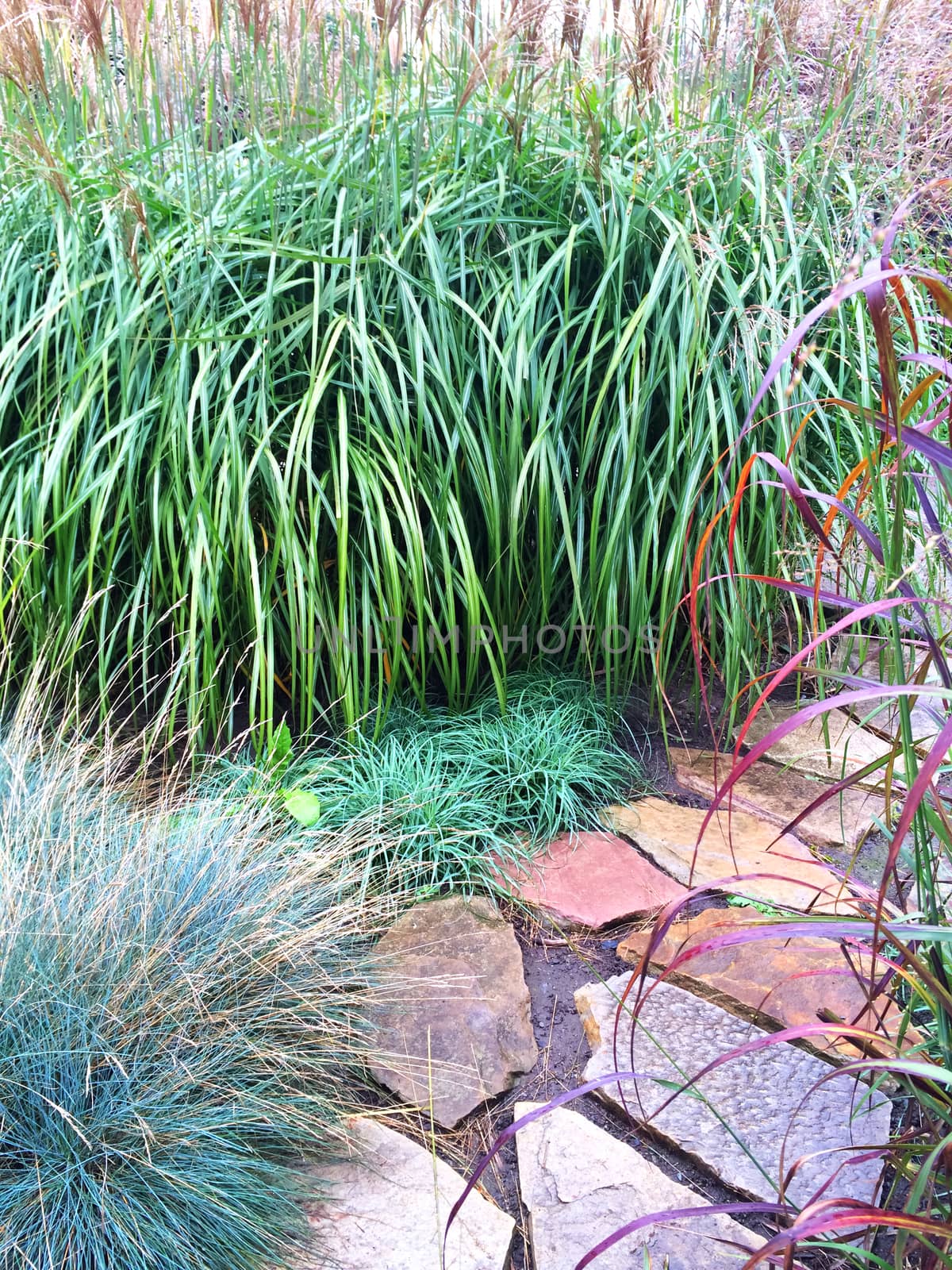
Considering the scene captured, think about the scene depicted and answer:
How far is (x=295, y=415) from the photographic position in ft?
7.20

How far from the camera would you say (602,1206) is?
125 centimetres

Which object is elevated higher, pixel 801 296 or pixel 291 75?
pixel 291 75

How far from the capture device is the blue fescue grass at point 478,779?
6.15 feet

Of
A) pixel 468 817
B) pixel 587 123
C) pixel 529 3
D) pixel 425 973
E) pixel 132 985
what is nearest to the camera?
pixel 132 985

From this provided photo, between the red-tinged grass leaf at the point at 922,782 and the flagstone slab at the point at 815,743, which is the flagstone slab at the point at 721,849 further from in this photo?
the red-tinged grass leaf at the point at 922,782

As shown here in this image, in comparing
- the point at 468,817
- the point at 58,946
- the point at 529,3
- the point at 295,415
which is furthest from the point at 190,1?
the point at 58,946

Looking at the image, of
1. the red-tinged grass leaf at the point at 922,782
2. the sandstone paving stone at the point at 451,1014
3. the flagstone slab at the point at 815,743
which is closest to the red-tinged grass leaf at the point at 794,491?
the red-tinged grass leaf at the point at 922,782

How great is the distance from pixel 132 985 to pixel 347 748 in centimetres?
87

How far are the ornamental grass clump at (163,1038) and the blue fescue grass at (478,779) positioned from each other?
0.30m

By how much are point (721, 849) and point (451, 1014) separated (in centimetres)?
72

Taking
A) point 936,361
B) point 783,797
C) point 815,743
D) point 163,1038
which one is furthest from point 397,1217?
point 815,743

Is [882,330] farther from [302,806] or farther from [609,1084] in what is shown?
[302,806]

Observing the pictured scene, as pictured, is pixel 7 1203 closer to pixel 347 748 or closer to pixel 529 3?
pixel 347 748

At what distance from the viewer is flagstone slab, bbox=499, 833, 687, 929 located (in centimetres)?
182
